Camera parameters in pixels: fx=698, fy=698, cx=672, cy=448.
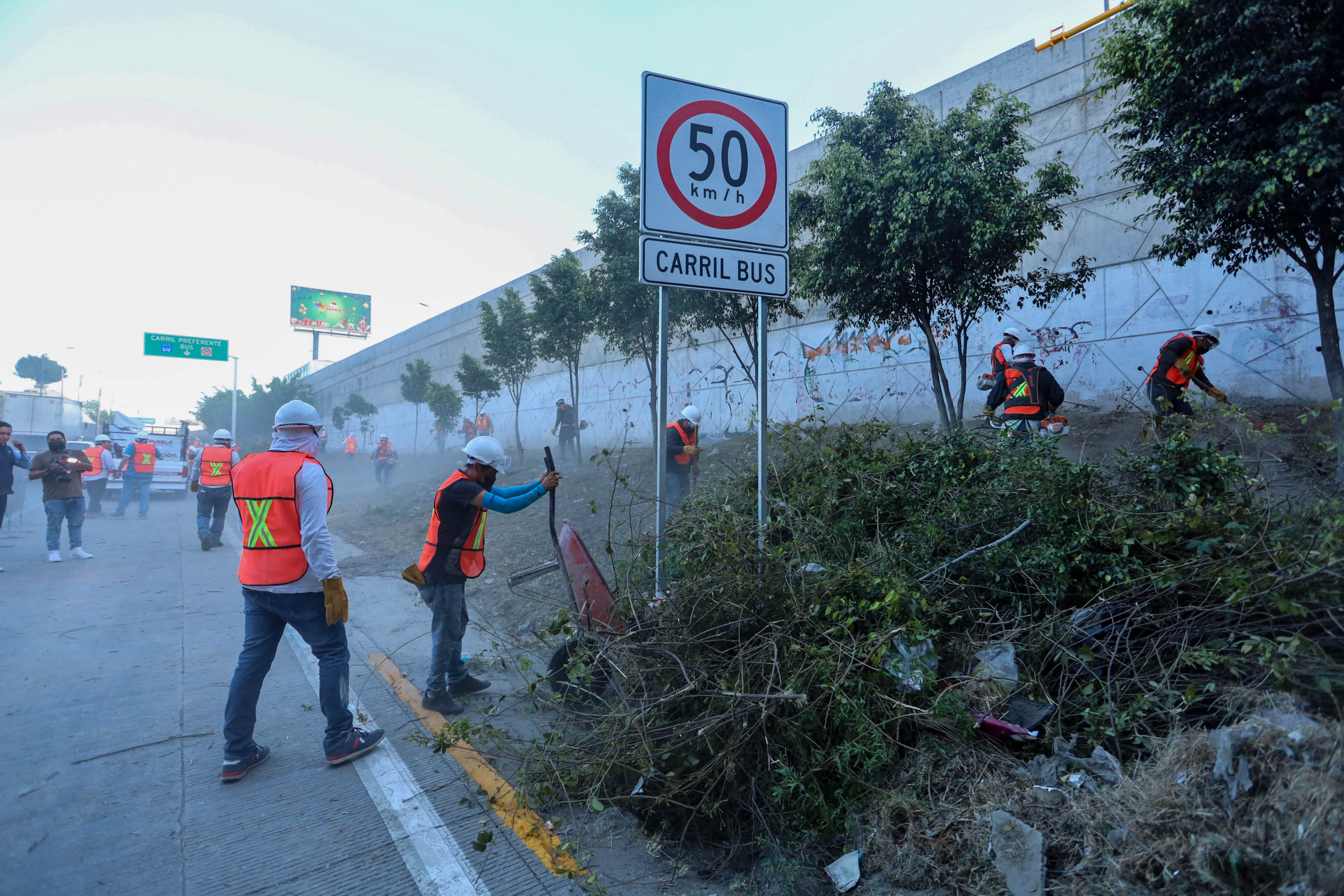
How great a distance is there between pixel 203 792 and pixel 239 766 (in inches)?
6.9

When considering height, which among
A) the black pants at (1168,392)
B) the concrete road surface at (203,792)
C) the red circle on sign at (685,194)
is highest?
the red circle on sign at (685,194)

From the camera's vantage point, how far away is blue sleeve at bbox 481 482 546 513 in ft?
14.2

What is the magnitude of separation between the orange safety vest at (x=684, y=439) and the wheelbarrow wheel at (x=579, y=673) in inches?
176

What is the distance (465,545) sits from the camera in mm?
4586

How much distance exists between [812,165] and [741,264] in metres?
6.64

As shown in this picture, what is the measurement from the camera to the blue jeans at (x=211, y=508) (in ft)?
36.1

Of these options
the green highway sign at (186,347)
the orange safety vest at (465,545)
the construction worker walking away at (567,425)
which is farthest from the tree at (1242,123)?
the green highway sign at (186,347)

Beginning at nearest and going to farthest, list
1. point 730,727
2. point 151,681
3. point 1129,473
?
point 730,727 < point 1129,473 < point 151,681

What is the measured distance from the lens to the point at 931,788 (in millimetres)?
2660

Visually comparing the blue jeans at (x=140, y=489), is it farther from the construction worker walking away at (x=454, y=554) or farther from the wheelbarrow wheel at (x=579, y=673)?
the wheelbarrow wheel at (x=579, y=673)

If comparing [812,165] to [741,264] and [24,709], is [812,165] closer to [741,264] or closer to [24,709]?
[741,264]

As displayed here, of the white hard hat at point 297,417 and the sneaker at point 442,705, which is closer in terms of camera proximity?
the white hard hat at point 297,417

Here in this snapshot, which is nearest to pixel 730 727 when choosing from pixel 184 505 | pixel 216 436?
pixel 216 436

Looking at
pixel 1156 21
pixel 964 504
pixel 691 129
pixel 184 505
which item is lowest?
pixel 184 505
